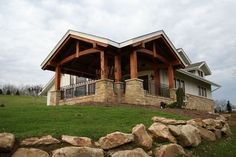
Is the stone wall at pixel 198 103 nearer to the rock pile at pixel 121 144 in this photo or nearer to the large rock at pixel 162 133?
the rock pile at pixel 121 144

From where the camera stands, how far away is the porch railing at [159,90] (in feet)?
73.4

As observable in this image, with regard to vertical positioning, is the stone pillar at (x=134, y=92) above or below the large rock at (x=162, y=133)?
above

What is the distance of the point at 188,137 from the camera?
8727mm

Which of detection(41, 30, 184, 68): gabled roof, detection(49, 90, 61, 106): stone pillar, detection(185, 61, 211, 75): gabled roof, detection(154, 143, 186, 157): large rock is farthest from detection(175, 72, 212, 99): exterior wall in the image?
detection(154, 143, 186, 157): large rock

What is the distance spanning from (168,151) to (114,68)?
1435 cm

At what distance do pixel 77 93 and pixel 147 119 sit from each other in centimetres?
1116

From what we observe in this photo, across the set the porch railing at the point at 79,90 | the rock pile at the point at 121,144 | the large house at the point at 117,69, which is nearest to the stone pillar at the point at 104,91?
the large house at the point at 117,69

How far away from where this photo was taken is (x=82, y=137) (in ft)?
23.5

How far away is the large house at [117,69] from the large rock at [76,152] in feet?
34.5

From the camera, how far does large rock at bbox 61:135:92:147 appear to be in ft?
22.6

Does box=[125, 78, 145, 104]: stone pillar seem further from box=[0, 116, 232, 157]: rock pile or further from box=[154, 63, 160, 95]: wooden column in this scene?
box=[0, 116, 232, 157]: rock pile

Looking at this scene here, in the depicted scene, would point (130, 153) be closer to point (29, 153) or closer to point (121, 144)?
point (121, 144)

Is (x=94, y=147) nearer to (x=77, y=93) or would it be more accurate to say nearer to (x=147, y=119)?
(x=147, y=119)

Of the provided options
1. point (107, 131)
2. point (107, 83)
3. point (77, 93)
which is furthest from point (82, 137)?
point (77, 93)
